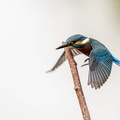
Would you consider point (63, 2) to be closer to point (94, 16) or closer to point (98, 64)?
point (94, 16)

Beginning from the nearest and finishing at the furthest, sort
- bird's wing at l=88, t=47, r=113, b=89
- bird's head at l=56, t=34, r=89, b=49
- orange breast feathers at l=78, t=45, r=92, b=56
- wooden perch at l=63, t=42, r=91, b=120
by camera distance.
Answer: wooden perch at l=63, t=42, r=91, b=120 → bird's wing at l=88, t=47, r=113, b=89 → bird's head at l=56, t=34, r=89, b=49 → orange breast feathers at l=78, t=45, r=92, b=56

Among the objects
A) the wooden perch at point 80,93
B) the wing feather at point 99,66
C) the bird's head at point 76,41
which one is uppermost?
the bird's head at point 76,41

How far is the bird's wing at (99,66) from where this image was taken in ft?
9.05

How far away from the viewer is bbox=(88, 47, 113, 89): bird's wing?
276 cm

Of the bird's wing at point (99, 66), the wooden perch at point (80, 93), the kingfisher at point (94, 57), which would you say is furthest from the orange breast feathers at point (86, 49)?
the wooden perch at point (80, 93)

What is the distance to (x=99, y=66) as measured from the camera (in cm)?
303

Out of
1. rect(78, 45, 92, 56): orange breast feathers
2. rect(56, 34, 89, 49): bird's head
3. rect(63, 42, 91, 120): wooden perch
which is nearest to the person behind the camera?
rect(63, 42, 91, 120): wooden perch

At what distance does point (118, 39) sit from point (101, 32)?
0.40 metres

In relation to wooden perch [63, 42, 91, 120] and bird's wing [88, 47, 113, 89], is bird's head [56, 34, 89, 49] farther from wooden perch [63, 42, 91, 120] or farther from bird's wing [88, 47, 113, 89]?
wooden perch [63, 42, 91, 120]

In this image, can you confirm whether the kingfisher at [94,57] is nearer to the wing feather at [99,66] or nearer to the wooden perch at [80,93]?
the wing feather at [99,66]

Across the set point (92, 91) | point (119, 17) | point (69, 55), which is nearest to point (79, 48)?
point (69, 55)

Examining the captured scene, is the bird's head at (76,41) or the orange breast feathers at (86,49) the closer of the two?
the bird's head at (76,41)

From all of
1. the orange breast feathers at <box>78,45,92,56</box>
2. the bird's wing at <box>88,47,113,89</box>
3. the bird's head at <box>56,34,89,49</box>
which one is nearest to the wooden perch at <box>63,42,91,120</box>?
the bird's wing at <box>88,47,113,89</box>

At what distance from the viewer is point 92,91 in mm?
4520
